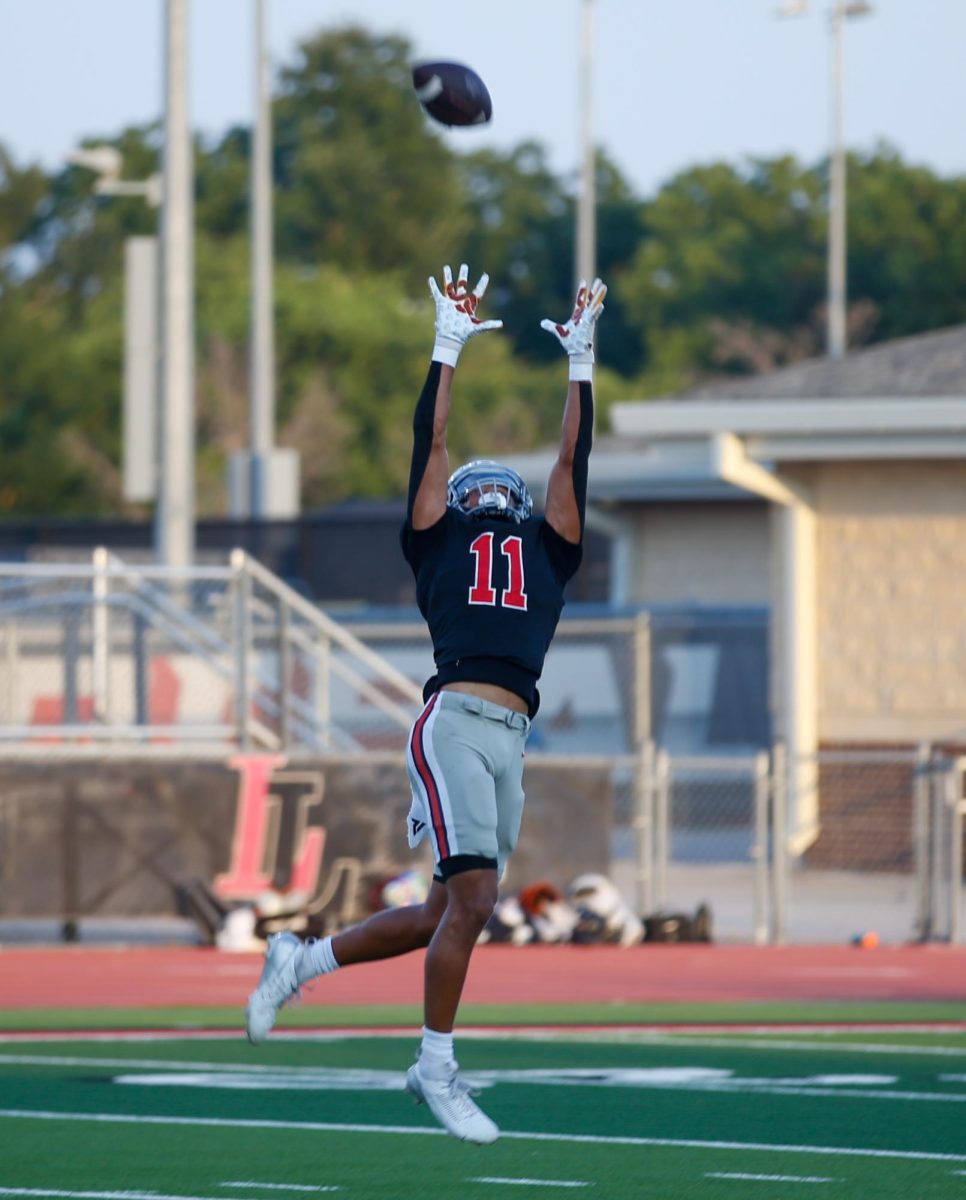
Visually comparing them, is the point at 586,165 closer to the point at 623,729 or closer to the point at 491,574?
the point at 623,729

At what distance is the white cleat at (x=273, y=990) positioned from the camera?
775cm

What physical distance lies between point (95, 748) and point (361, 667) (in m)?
8.90

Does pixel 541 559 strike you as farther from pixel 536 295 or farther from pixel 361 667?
pixel 536 295

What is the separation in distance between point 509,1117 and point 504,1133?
38cm

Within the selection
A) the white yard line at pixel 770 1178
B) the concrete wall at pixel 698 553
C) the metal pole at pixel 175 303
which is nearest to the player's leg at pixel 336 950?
the white yard line at pixel 770 1178

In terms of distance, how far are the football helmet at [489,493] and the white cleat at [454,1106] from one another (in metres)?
1.79

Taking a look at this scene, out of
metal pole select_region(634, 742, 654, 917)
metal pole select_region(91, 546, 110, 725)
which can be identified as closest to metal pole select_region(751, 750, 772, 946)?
metal pole select_region(634, 742, 654, 917)

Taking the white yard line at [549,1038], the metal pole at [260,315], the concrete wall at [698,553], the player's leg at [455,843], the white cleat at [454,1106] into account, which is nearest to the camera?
the white cleat at [454,1106]

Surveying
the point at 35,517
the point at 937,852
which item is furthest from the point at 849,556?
the point at 35,517

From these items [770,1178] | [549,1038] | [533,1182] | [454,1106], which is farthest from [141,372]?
[770,1178]

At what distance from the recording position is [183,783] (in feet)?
52.9

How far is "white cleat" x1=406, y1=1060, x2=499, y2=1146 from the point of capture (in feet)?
22.8

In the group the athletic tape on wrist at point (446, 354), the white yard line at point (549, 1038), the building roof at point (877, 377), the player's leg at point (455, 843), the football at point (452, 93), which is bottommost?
the white yard line at point (549, 1038)

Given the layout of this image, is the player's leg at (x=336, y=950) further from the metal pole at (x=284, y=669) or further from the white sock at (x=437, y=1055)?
the metal pole at (x=284, y=669)
